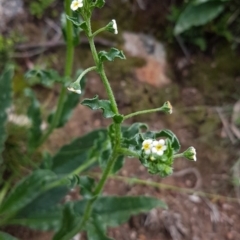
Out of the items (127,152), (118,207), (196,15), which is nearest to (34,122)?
(118,207)

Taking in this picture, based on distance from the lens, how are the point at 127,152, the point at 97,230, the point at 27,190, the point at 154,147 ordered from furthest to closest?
the point at 27,190 < the point at 97,230 < the point at 127,152 < the point at 154,147

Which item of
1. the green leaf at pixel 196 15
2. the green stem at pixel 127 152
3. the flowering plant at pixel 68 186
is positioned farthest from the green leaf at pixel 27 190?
the green leaf at pixel 196 15

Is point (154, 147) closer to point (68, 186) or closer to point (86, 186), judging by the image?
point (86, 186)

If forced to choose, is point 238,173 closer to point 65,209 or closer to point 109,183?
point 109,183

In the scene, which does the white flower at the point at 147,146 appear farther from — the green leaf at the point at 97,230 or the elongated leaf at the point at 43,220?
the elongated leaf at the point at 43,220

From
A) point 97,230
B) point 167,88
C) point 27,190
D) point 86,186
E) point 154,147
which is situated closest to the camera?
point 154,147

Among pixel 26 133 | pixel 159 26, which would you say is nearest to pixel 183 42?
pixel 159 26
